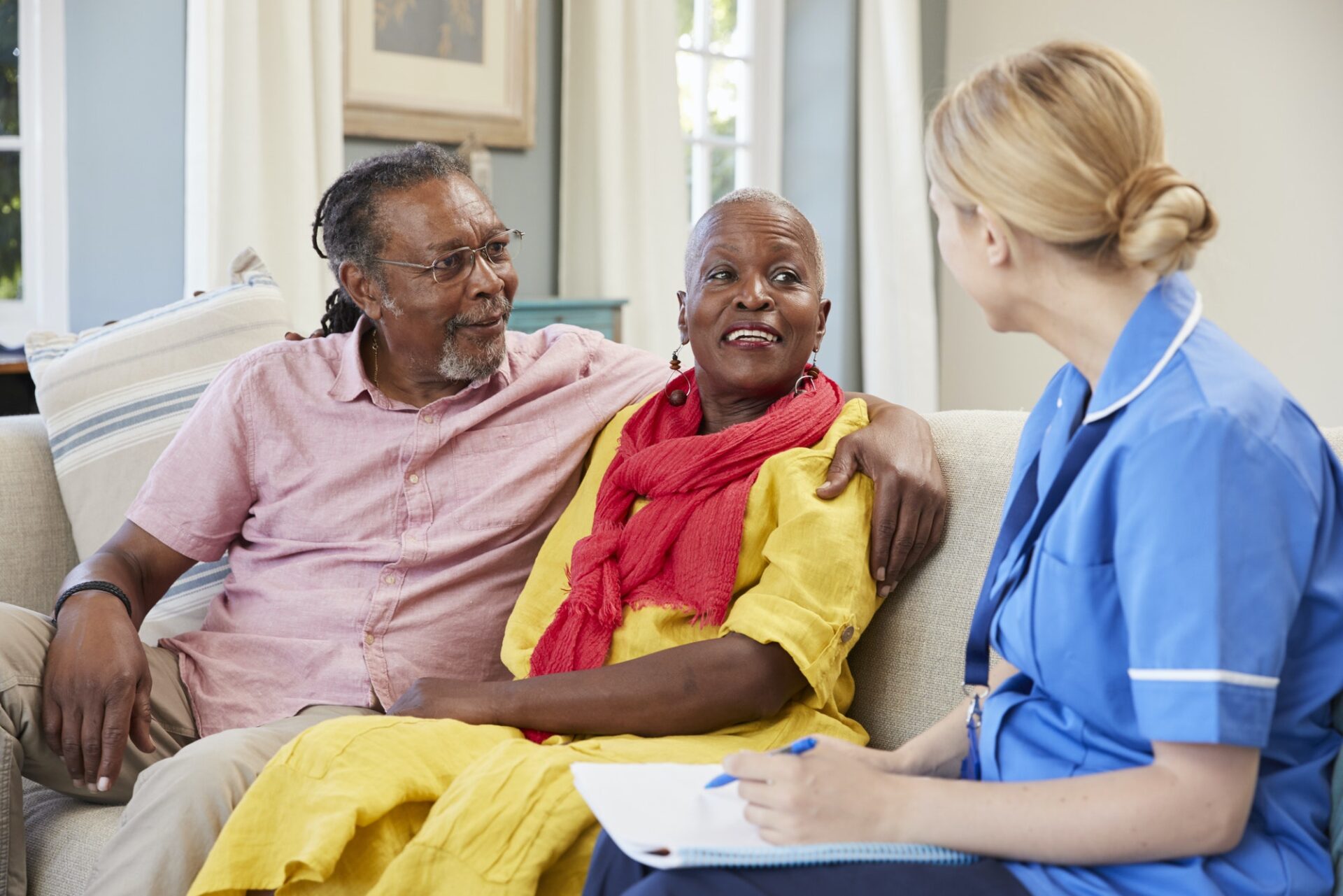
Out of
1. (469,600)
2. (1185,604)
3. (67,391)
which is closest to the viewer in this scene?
(1185,604)

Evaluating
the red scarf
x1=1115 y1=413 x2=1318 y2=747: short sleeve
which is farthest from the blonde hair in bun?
the red scarf

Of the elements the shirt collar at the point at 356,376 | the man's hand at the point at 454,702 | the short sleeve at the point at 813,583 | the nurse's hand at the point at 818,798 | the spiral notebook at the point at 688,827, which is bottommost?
the man's hand at the point at 454,702

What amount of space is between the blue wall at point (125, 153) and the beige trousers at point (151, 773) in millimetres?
1644

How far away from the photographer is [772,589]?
4.62 feet

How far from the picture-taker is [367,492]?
72.9 inches

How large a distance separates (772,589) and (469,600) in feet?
1.83

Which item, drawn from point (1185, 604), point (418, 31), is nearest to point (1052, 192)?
point (1185, 604)

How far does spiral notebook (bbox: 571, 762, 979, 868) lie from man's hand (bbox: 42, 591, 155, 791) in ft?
2.40

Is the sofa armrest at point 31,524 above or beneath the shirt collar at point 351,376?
beneath

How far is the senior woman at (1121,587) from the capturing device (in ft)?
2.94

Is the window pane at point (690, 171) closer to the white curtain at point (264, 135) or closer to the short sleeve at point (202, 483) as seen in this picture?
the white curtain at point (264, 135)

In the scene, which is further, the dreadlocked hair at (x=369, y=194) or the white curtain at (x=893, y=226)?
the white curtain at (x=893, y=226)

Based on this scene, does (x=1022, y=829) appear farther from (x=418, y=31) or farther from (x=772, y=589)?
(x=418, y=31)

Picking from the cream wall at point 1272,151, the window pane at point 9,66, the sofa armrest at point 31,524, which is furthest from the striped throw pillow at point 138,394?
the cream wall at point 1272,151
